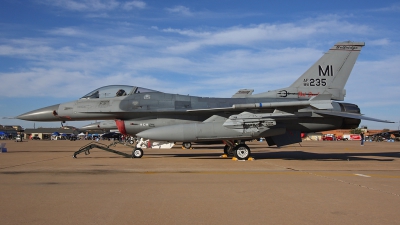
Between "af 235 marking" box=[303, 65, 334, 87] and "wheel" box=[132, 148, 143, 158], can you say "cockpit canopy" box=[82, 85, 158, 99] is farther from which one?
"af 235 marking" box=[303, 65, 334, 87]

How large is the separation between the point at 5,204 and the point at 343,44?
1494cm

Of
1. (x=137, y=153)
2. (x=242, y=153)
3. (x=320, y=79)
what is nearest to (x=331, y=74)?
(x=320, y=79)

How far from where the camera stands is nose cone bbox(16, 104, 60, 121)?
1536cm

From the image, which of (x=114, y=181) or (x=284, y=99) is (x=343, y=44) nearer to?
(x=284, y=99)

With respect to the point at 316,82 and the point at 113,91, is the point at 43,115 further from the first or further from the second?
the point at 316,82

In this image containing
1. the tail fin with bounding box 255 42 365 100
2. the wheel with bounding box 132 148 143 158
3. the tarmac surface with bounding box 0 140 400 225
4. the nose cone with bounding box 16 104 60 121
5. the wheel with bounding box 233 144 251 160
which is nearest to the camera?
the tarmac surface with bounding box 0 140 400 225

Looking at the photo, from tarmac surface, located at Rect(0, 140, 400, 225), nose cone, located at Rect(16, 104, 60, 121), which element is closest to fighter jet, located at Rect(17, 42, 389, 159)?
nose cone, located at Rect(16, 104, 60, 121)

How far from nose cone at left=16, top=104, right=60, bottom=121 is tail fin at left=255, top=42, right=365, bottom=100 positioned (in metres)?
10.3

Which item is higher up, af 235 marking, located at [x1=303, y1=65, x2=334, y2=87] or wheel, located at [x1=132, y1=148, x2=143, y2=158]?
af 235 marking, located at [x1=303, y1=65, x2=334, y2=87]

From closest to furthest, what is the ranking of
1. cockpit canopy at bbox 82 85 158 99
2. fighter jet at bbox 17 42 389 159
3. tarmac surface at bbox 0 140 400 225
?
1. tarmac surface at bbox 0 140 400 225
2. fighter jet at bbox 17 42 389 159
3. cockpit canopy at bbox 82 85 158 99

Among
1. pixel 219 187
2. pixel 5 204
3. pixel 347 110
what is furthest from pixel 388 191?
pixel 347 110

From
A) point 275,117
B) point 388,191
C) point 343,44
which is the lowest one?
point 388,191

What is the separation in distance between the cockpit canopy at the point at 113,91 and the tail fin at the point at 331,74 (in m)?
6.66

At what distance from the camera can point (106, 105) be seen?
14969 millimetres
